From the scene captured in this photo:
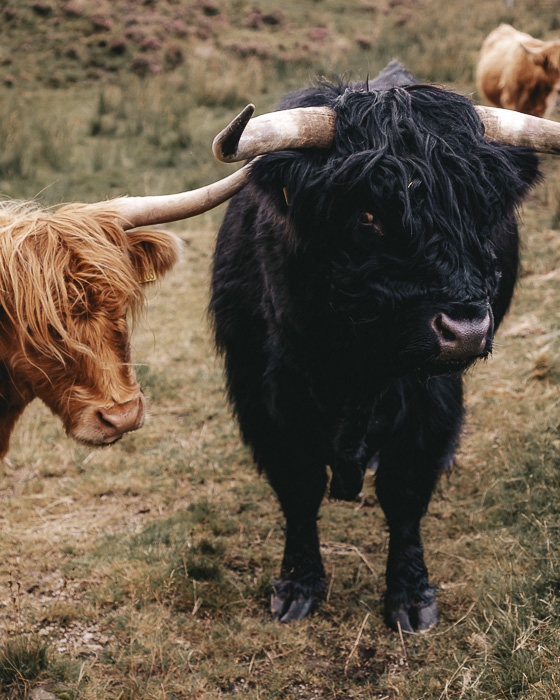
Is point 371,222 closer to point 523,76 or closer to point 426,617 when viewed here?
point 426,617

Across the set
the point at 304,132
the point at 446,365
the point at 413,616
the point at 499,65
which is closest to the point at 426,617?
the point at 413,616

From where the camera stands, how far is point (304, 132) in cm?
178

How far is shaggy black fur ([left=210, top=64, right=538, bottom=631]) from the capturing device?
172 centimetres

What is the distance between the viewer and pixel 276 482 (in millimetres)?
2637

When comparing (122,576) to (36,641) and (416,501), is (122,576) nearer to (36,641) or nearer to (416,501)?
(36,641)

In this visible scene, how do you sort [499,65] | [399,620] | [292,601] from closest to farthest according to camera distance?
[399,620]
[292,601]
[499,65]

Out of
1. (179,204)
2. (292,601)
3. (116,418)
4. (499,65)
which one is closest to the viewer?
(116,418)

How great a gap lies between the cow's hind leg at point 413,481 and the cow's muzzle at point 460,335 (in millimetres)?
619

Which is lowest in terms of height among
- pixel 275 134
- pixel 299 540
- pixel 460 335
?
pixel 299 540

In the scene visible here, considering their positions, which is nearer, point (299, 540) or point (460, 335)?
point (460, 335)

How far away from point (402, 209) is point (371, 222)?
0.32 feet

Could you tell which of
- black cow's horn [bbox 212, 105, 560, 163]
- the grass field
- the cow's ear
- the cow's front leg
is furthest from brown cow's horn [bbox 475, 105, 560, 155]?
the cow's front leg

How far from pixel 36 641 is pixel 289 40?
1706cm

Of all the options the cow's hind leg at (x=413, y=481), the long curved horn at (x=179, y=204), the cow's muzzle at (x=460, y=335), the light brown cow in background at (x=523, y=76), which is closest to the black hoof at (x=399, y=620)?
the cow's hind leg at (x=413, y=481)
